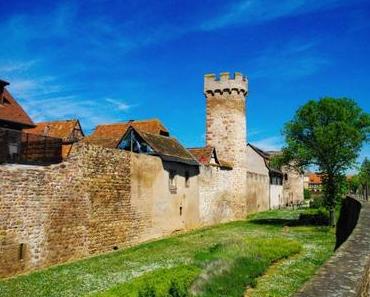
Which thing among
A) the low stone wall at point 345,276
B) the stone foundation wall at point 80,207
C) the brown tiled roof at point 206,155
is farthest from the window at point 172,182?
the low stone wall at point 345,276

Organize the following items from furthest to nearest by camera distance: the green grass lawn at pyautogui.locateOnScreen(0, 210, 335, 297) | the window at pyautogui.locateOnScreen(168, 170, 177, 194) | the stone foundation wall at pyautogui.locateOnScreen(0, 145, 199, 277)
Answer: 1. the window at pyautogui.locateOnScreen(168, 170, 177, 194)
2. the stone foundation wall at pyautogui.locateOnScreen(0, 145, 199, 277)
3. the green grass lawn at pyautogui.locateOnScreen(0, 210, 335, 297)

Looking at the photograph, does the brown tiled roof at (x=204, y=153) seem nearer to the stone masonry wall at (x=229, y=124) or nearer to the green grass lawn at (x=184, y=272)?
the stone masonry wall at (x=229, y=124)

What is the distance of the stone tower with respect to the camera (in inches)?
1532

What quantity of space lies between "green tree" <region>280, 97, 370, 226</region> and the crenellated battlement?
20.4 ft

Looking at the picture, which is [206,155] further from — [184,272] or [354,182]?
[184,272]

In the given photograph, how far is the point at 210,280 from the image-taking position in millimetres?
13227

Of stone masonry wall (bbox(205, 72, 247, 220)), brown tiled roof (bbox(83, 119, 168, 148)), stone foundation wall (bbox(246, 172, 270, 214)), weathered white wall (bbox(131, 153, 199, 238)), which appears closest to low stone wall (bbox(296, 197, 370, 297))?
weathered white wall (bbox(131, 153, 199, 238))

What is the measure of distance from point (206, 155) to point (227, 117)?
3863 mm

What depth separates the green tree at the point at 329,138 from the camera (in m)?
33.0

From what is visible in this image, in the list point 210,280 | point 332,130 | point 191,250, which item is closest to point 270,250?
point 191,250

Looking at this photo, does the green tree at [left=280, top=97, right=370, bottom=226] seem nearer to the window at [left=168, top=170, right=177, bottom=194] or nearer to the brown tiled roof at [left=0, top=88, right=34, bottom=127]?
the window at [left=168, top=170, right=177, bottom=194]

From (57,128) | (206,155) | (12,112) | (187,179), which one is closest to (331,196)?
(206,155)

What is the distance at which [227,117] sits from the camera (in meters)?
38.9

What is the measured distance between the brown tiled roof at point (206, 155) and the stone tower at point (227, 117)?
55 centimetres
